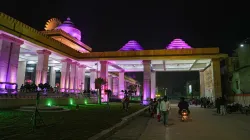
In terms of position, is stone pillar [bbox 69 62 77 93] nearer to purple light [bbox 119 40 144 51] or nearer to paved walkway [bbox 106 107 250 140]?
purple light [bbox 119 40 144 51]

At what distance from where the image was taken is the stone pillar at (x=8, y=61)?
21.3m

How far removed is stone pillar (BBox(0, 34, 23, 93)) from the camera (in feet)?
69.8

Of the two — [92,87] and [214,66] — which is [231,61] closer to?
[214,66]

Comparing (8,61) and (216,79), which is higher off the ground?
(8,61)

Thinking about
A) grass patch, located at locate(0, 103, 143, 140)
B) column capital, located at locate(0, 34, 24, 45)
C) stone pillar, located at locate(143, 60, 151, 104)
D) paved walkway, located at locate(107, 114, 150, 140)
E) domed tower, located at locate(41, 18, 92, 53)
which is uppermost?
domed tower, located at locate(41, 18, 92, 53)

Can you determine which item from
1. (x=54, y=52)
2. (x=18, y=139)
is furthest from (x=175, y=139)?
(x=54, y=52)

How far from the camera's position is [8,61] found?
22.4 meters

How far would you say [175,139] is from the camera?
737 centimetres

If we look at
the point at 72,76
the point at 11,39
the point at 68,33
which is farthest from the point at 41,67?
the point at 68,33

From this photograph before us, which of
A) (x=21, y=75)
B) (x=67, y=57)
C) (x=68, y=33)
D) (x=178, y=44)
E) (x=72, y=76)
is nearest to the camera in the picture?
(x=67, y=57)

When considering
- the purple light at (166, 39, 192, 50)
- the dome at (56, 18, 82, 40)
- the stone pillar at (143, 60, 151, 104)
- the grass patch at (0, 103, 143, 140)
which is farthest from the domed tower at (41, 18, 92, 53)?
the grass patch at (0, 103, 143, 140)

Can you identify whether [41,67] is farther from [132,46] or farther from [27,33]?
[132,46]

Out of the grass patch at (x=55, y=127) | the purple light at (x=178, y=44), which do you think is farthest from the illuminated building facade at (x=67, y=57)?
the grass patch at (x=55, y=127)

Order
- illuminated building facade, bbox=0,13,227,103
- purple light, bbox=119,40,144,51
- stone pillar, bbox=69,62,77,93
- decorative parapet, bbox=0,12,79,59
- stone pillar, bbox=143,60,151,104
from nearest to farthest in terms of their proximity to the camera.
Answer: decorative parapet, bbox=0,12,79,59 → illuminated building facade, bbox=0,13,227,103 → stone pillar, bbox=143,60,151,104 → stone pillar, bbox=69,62,77,93 → purple light, bbox=119,40,144,51
